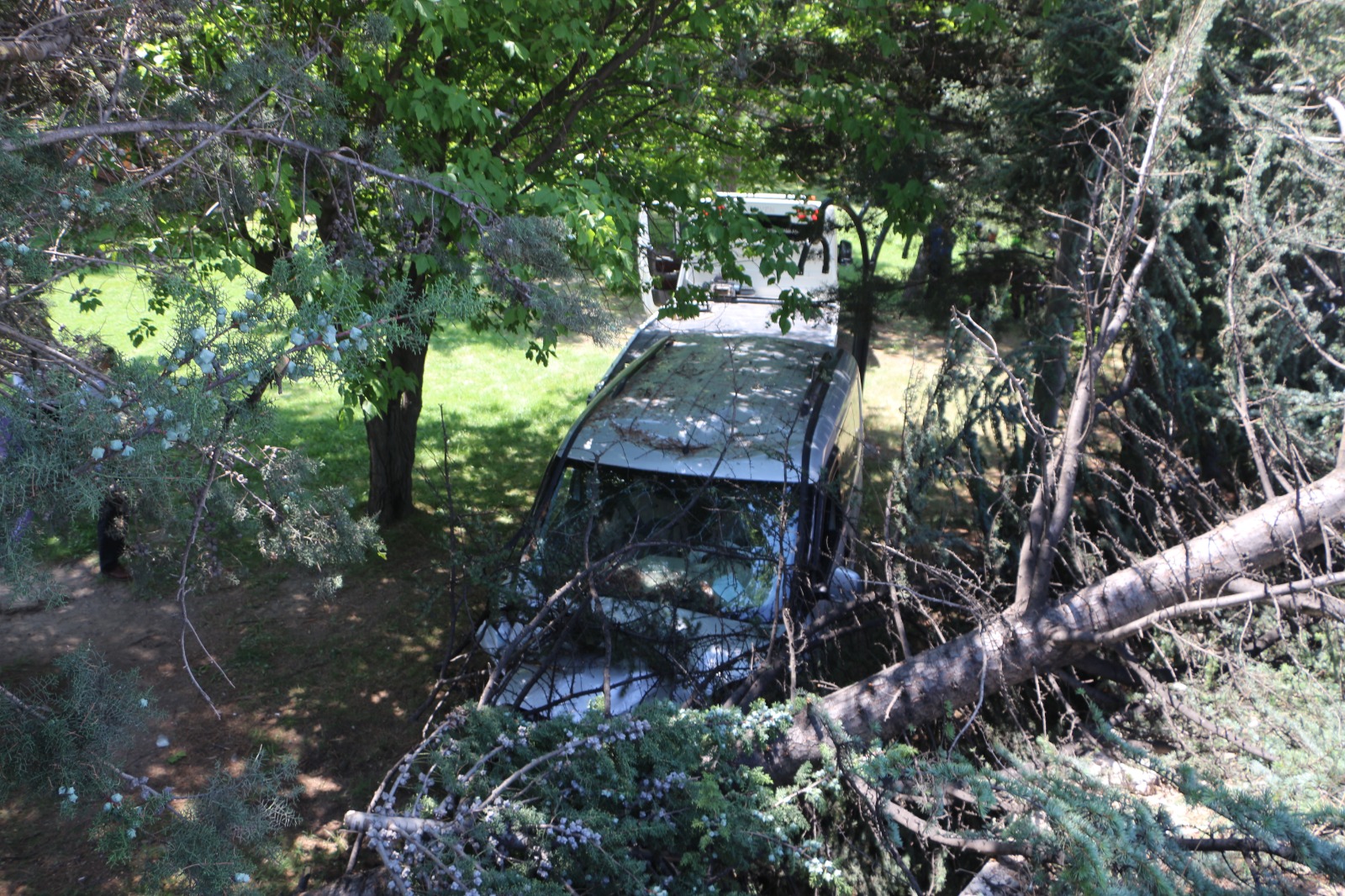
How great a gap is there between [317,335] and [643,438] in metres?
2.41

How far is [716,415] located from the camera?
16.4 feet

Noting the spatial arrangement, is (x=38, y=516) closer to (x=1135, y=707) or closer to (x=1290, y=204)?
(x=1135, y=707)

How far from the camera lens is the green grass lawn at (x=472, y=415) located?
8.24 m

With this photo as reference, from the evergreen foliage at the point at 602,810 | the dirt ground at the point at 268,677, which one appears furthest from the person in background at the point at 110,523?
the evergreen foliage at the point at 602,810

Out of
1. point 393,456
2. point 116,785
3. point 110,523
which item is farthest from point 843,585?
point 393,456

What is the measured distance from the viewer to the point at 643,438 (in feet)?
15.8

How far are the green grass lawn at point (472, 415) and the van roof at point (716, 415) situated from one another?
2.04 meters

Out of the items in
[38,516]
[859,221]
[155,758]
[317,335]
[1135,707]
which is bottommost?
[155,758]

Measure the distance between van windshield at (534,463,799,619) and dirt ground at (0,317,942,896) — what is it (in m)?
0.83

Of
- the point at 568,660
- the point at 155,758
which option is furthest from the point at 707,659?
the point at 155,758

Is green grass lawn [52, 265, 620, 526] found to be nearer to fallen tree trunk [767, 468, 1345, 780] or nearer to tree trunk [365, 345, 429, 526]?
tree trunk [365, 345, 429, 526]

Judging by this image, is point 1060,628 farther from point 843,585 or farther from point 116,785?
point 116,785

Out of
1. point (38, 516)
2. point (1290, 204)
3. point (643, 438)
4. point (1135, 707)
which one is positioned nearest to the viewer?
point (38, 516)

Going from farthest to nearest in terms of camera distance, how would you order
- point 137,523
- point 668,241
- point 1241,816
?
point 668,241 → point 137,523 → point 1241,816
